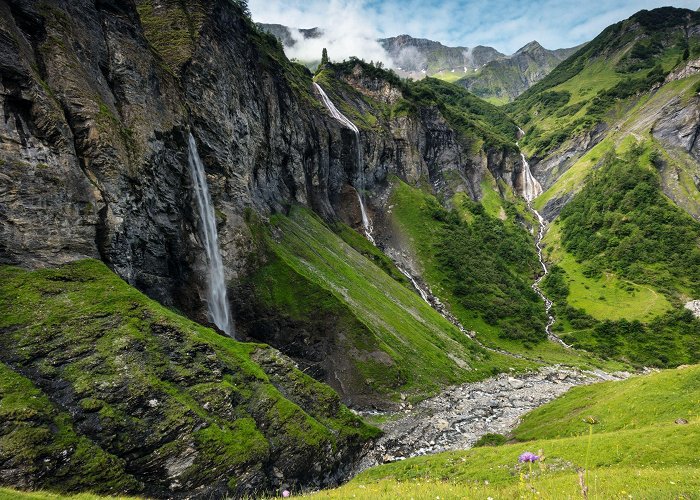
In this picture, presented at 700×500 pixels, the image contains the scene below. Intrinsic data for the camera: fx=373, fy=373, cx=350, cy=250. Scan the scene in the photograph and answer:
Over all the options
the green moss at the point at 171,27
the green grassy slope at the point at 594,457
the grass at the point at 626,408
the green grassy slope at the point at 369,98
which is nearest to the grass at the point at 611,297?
the green grassy slope at the point at 369,98

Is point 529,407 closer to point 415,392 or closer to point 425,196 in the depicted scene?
point 415,392

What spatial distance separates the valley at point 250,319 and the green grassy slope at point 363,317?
458 millimetres

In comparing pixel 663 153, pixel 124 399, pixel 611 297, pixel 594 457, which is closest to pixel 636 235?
pixel 611 297

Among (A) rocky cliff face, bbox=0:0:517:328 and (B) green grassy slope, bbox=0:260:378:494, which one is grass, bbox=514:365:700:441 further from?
Result: (A) rocky cliff face, bbox=0:0:517:328

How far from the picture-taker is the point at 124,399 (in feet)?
76.1

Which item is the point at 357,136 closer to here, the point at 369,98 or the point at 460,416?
the point at 369,98

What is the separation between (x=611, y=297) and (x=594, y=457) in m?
129

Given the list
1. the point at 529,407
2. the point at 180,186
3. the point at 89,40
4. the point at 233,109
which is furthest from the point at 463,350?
the point at 89,40

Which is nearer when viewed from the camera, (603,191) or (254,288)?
(254,288)

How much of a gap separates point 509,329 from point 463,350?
28.0 meters

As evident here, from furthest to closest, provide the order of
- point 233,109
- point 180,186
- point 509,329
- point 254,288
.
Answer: point 509,329, point 233,109, point 254,288, point 180,186

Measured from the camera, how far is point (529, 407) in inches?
2041

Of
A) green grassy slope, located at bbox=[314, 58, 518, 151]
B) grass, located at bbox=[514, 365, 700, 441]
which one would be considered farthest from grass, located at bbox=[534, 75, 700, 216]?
grass, located at bbox=[514, 365, 700, 441]

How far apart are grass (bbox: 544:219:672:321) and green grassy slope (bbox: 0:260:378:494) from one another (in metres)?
117
